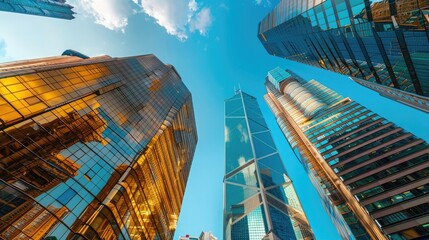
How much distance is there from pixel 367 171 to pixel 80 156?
48.0 m

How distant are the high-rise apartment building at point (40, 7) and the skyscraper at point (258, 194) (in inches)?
2856

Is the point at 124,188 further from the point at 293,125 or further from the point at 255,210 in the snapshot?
the point at 293,125

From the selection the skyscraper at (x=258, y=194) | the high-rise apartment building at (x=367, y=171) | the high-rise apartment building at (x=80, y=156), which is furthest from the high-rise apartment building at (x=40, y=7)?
the high-rise apartment building at (x=367, y=171)

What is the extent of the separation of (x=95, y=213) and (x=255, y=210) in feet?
114

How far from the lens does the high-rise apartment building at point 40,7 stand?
49750 millimetres

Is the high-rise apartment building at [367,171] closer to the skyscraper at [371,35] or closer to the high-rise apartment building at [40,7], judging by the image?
the skyscraper at [371,35]

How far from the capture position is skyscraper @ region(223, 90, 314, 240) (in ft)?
136

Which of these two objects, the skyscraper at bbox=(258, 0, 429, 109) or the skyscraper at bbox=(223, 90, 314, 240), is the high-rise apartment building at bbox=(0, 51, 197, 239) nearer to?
the skyscraper at bbox=(223, 90, 314, 240)

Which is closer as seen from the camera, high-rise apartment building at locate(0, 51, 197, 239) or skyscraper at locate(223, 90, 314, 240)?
high-rise apartment building at locate(0, 51, 197, 239)

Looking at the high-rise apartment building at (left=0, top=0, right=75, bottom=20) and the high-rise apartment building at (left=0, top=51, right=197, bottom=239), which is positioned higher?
the high-rise apartment building at (left=0, top=0, right=75, bottom=20)

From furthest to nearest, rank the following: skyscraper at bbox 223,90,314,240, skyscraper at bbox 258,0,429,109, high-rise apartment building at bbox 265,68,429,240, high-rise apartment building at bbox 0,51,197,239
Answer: skyscraper at bbox 223,90,314,240 → high-rise apartment building at bbox 265,68,429,240 → skyscraper at bbox 258,0,429,109 → high-rise apartment building at bbox 0,51,197,239

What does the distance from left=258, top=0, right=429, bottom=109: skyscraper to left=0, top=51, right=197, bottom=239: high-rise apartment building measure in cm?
3282

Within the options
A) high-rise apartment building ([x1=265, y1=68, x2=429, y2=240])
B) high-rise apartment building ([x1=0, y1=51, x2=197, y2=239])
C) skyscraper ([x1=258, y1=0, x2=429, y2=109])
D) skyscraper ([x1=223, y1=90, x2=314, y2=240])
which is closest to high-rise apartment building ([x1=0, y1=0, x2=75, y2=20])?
high-rise apartment building ([x1=0, y1=51, x2=197, y2=239])

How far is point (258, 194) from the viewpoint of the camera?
49219mm
